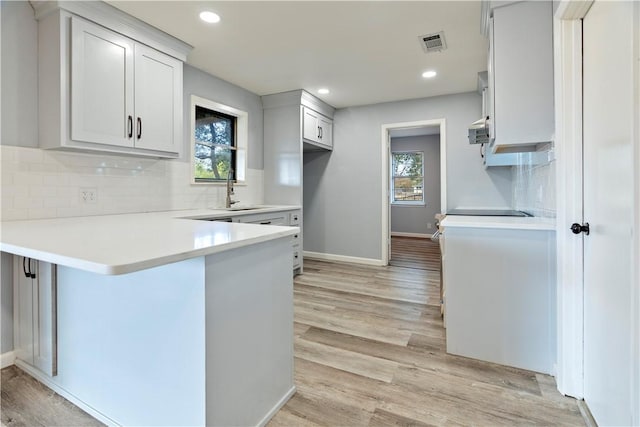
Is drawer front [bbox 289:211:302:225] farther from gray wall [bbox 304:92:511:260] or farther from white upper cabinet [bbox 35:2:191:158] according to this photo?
white upper cabinet [bbox 35:2:191:158]

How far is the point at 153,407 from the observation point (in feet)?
4.14

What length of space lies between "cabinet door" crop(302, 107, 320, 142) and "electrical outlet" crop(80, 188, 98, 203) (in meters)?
2.46

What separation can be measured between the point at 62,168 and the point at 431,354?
2.88m

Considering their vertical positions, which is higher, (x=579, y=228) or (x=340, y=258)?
(x=579, y=228)

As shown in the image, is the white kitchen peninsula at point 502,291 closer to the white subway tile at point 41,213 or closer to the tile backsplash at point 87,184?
the tile backsplash at point 87,184

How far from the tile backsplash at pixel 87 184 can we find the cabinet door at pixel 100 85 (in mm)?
302

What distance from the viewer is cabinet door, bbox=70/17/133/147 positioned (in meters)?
2.07

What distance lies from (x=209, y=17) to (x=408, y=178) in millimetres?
6403

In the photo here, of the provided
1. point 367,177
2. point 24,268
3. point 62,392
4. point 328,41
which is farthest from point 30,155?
point 367,177

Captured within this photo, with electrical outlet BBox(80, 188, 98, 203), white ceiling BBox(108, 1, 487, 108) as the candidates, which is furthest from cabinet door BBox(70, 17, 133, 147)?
electrical outlet BBox(80, 188, 98, 203)

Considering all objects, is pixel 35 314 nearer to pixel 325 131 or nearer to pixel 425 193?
pixel 325 131

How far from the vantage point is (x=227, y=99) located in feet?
12.2

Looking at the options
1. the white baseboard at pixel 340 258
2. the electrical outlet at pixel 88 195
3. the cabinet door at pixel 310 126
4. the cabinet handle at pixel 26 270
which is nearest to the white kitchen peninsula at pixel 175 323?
the cabinet handle at pixel 26 270

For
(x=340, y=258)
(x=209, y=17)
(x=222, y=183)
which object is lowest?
A: (x=340, y=258)
